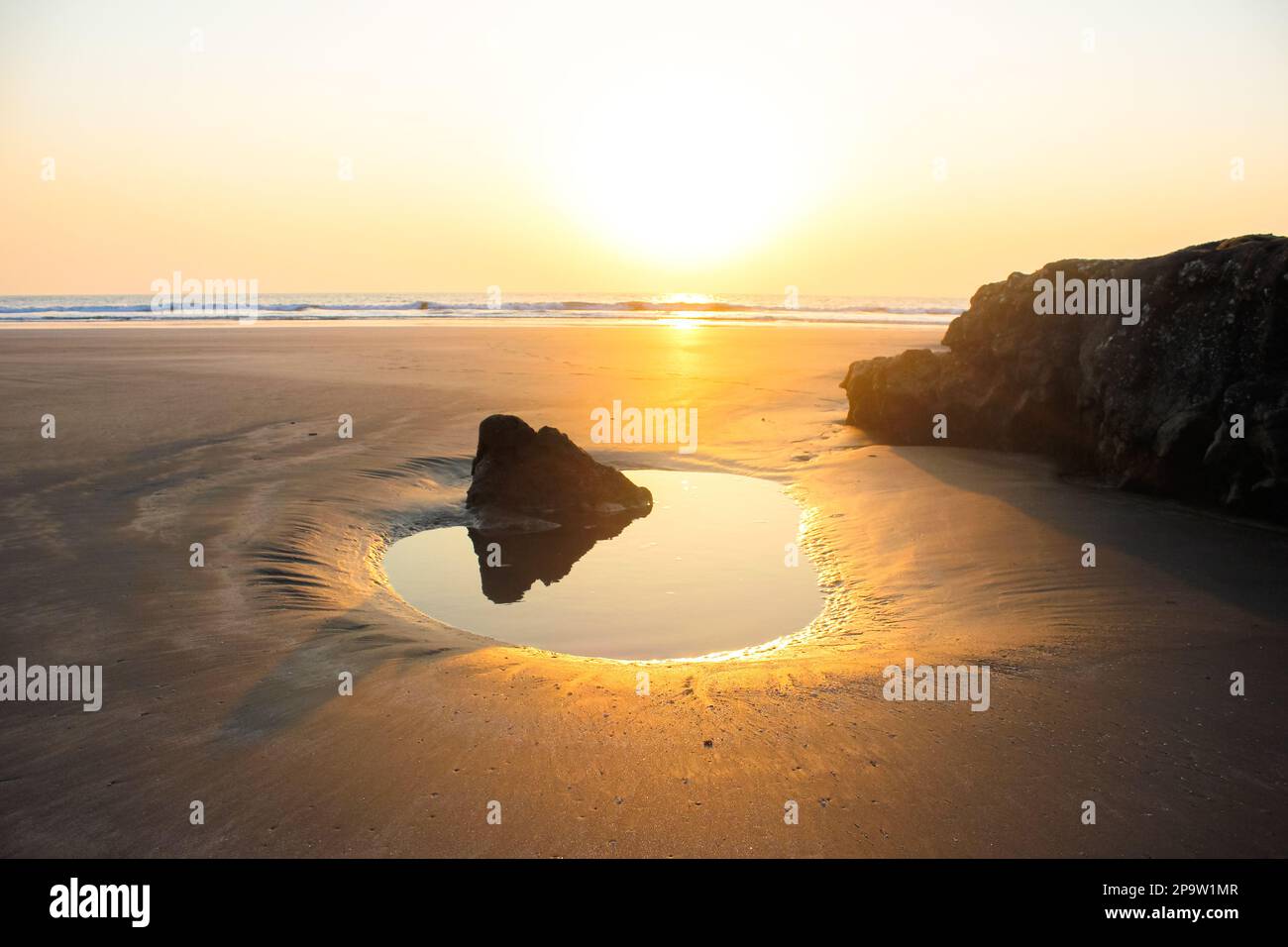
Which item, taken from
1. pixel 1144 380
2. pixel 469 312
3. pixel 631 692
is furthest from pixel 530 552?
pixel 469 312

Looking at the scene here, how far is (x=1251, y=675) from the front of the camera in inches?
163

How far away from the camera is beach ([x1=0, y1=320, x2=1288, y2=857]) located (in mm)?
3072

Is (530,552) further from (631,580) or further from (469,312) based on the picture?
(469,312)

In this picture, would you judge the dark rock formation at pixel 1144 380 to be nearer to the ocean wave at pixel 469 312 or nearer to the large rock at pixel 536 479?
the large rock at pixel 536 479

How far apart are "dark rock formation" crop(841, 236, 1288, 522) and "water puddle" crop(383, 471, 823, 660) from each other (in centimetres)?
296

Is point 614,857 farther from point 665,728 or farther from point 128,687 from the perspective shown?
point 128,687

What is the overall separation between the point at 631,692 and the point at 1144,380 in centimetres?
606

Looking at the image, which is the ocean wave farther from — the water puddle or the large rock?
the water puddle

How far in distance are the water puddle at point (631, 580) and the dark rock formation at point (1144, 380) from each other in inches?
117

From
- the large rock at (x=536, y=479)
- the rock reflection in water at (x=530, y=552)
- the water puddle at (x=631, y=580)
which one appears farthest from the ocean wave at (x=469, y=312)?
the rock reflection in water at (x=530, y=552)

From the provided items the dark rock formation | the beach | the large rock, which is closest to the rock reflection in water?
the large rock

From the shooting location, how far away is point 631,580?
6652 millimetres

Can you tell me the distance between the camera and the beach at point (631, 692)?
3072 millimetres
